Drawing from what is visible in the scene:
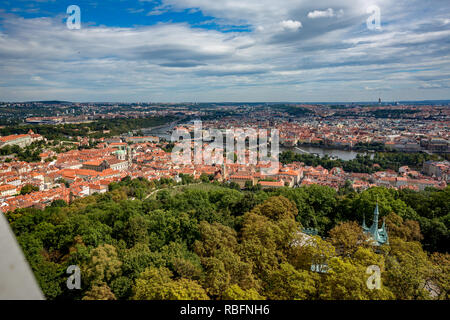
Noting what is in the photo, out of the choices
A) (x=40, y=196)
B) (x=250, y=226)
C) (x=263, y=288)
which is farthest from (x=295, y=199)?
(x=40, y=196)
